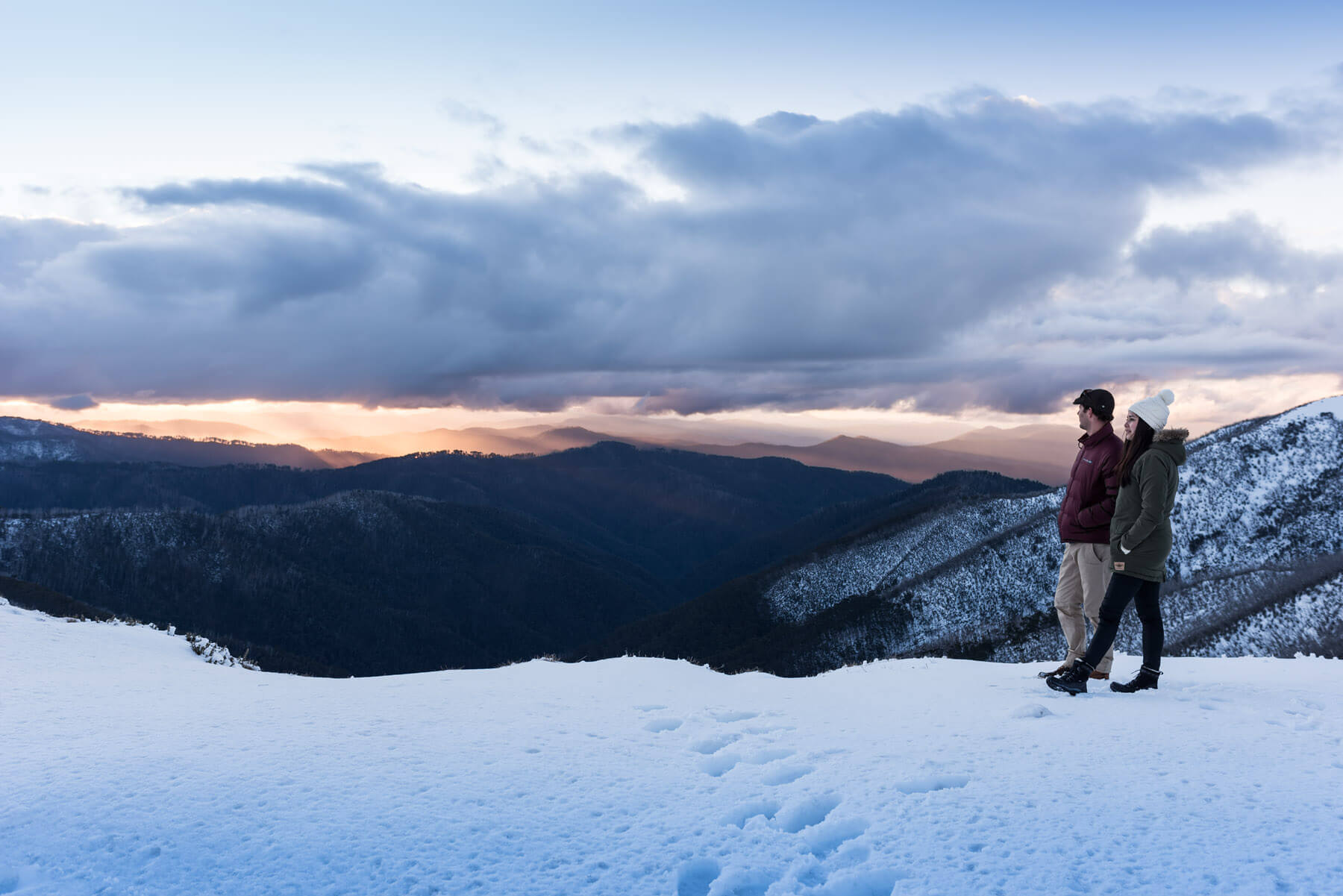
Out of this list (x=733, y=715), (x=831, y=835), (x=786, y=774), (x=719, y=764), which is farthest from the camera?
(x=733, y=715)

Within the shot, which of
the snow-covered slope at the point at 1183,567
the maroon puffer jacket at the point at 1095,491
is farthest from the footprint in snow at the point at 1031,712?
the snow-covered slope at the point at 1183,567

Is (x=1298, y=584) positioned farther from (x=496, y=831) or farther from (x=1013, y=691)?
(x=496, y=831)

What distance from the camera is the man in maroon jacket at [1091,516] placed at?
8.59 metres

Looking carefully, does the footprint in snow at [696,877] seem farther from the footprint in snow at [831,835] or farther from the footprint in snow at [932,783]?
the footprint in snow at [932,783]

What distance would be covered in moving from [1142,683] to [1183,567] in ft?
A: 245

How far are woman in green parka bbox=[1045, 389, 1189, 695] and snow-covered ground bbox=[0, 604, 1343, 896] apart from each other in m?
0.44

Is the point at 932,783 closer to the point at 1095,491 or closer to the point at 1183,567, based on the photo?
the point at 1095,491

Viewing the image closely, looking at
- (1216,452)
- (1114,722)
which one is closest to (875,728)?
(1114,722)

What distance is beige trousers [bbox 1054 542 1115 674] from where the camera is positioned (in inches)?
344

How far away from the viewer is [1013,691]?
8.50 metres

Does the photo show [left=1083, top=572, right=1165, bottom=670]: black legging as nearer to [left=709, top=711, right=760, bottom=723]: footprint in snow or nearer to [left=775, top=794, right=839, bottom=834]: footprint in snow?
[left=709, top=711, right=760, bottom=723]: footprint in snow

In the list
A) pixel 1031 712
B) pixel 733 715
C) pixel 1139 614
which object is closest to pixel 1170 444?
pixel 1139 614

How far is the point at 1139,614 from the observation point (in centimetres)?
829

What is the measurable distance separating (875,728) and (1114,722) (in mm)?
2174
